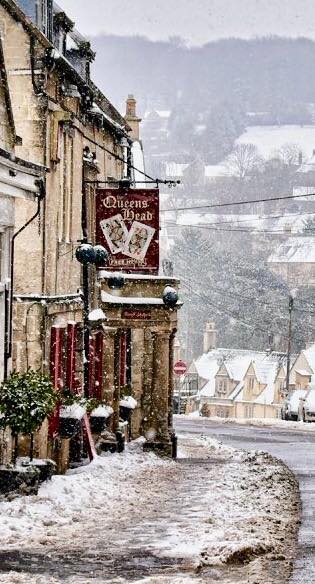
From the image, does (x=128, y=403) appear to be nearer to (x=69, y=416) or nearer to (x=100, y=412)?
(x=100, y=412)

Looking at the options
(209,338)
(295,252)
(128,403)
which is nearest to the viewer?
(128,403)

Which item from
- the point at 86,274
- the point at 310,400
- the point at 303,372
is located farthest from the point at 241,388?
the point at 86,274

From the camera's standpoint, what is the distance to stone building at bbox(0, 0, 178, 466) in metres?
17.3

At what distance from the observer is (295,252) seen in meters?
129

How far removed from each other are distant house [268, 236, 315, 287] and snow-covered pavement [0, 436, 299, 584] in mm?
97110

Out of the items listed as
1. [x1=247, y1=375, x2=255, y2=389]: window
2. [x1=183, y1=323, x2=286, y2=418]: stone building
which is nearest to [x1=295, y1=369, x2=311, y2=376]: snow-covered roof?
[x1=183, y1=323, x2=286, y2=418]: stone building

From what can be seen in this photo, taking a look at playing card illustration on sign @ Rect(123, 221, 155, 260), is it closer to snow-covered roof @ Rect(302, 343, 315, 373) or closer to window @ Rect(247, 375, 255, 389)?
window @ Rect(247, 375, 255, 389)

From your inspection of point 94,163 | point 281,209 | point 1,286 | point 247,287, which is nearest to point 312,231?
point 281,209

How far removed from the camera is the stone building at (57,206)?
17312mm

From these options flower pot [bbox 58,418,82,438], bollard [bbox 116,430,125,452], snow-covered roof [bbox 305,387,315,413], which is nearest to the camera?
flower pot [bbox 58,418,82,438]

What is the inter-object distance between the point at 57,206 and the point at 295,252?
367 ft

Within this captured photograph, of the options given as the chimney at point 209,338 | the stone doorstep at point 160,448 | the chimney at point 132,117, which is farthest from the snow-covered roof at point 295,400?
the stone doorstep at point 160,448

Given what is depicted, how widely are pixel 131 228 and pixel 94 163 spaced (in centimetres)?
233

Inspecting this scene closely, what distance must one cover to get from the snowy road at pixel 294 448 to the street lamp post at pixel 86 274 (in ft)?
15.2
